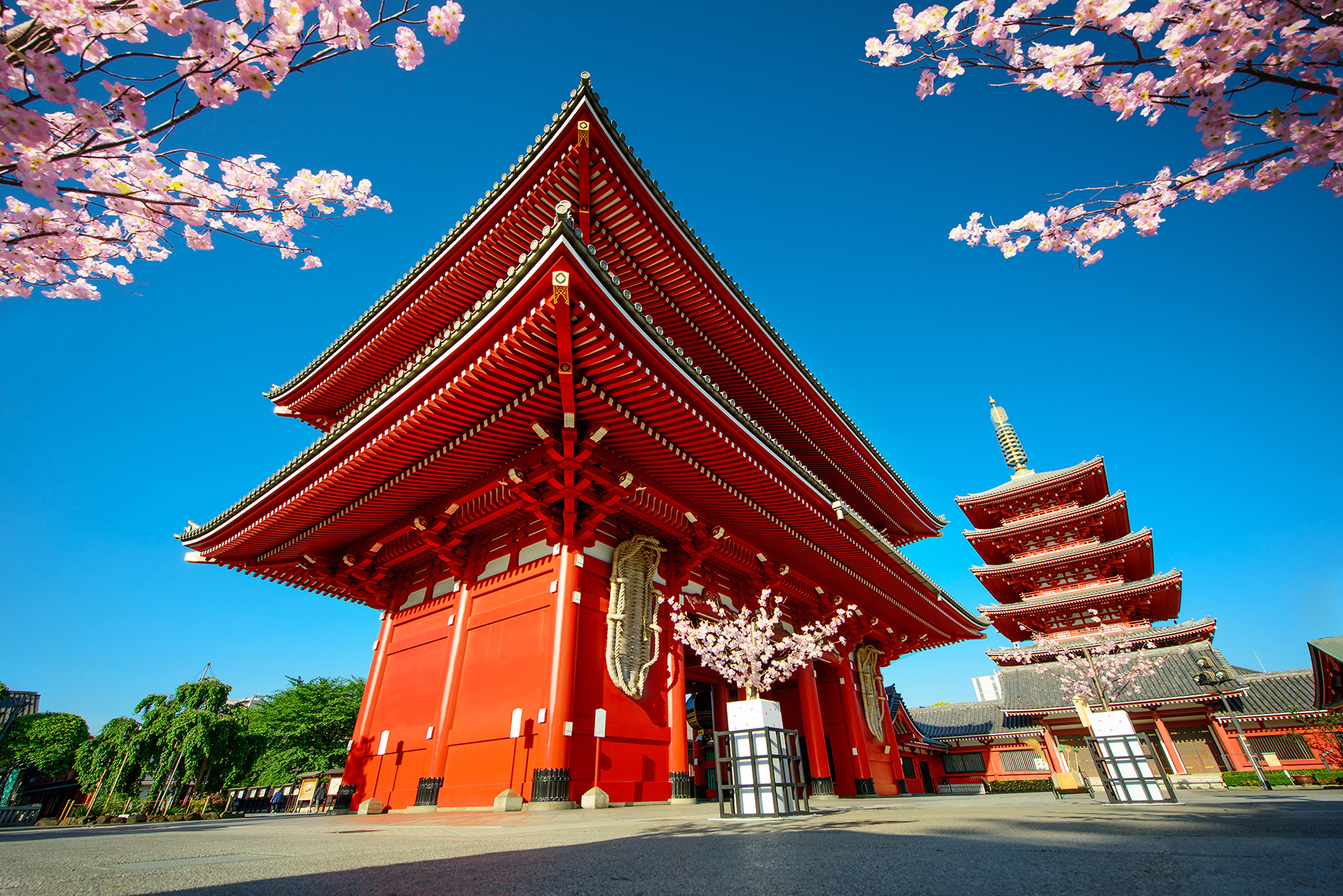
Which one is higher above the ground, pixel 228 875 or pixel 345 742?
pixel 345 742

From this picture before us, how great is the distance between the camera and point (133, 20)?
2805mm

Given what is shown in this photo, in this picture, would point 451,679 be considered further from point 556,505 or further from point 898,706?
point 898,706

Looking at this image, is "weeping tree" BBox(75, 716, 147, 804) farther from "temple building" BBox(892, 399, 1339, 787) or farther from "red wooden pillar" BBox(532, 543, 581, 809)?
"temple building" BBox(892, 399, 1339, 787)

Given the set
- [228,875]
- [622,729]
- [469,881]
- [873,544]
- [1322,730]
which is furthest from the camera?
[1322,730]

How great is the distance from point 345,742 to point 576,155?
4088cm

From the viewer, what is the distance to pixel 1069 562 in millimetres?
26234

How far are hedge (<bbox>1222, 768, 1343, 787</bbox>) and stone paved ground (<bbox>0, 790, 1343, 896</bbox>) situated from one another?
19909 millimetres

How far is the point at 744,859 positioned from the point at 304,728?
41705 millimetres

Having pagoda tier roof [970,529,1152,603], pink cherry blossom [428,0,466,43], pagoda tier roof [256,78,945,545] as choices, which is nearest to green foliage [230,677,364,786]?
pagoda tier roof [256,78,945,545]

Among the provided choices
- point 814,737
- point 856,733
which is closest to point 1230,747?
point 856,733

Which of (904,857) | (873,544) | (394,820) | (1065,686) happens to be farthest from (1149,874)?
(1065,686)

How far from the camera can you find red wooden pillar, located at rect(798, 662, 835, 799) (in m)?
12.4

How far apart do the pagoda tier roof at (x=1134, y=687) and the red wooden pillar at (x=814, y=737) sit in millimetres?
14211

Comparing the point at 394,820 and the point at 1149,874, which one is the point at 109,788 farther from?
the point at 1149,874
